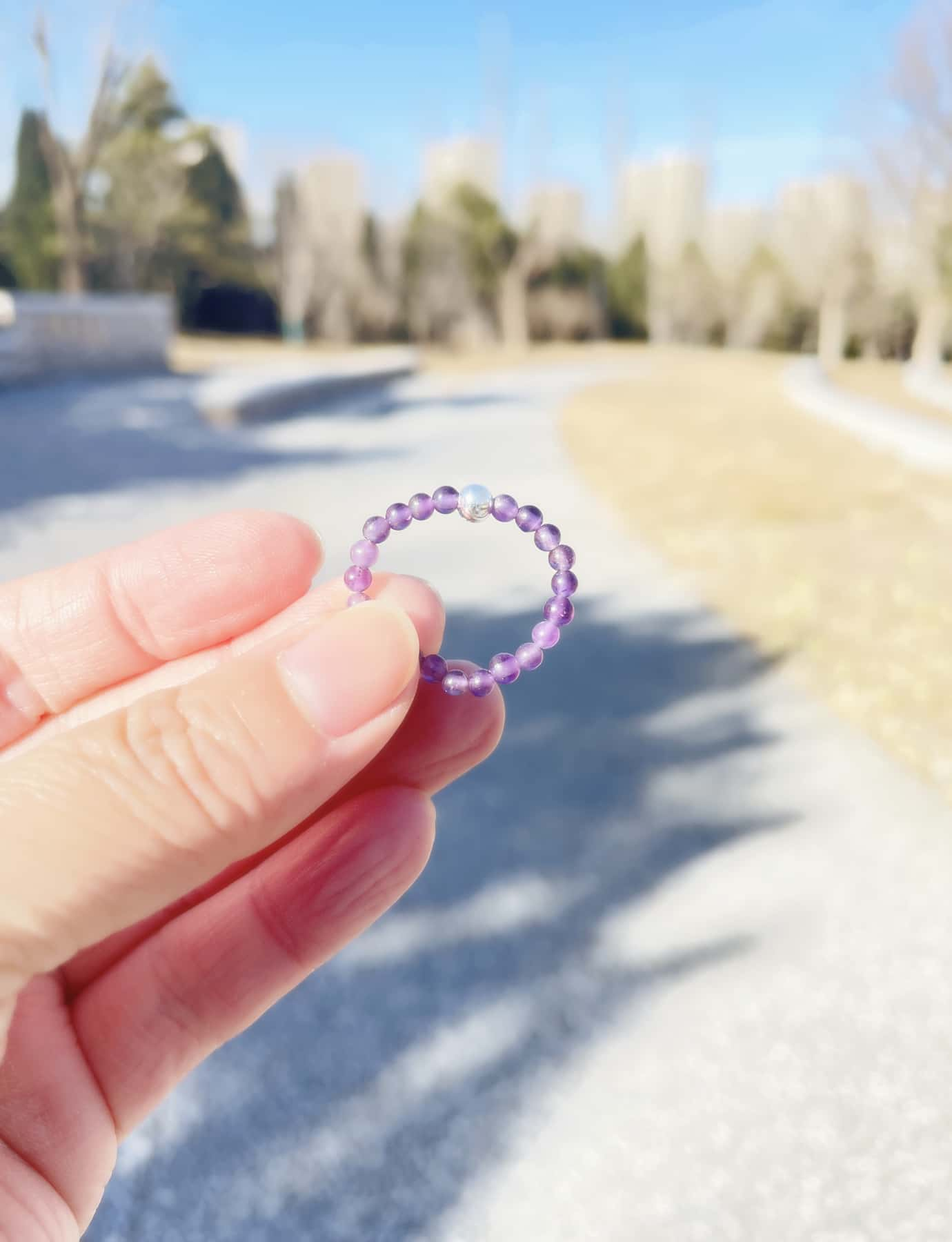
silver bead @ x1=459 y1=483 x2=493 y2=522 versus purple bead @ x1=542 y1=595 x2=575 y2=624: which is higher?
silver bead @ x1=459 y1=483 x2=493 y2=522

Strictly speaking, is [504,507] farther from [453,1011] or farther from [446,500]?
[453,1011]

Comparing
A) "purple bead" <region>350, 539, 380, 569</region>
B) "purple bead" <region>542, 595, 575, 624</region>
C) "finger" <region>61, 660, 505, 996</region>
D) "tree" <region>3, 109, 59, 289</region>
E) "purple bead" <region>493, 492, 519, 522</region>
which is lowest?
"finger" <region>61, 660, 505, 996</region>

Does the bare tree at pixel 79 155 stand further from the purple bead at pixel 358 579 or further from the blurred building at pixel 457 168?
the purple bead at pixel 358 579

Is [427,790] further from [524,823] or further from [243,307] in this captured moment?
[243,307]

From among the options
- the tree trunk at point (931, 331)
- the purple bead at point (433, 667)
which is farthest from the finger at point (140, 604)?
the tree trunk at point (931, 331)

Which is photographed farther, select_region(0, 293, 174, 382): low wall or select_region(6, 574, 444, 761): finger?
select_region(0, 293, 174, 382): low wall

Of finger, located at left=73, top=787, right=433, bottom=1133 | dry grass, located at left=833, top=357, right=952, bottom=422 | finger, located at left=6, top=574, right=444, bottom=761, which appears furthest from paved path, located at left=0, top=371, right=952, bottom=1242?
dry grass, located at left=833, top=357, right=952, bottom=422

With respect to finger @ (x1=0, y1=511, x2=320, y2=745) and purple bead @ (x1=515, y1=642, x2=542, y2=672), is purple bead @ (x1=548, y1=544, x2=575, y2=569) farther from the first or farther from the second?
finger @ (x1=0, y1=511, x2=320, y2=745)

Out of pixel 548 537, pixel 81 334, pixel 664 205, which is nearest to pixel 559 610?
pixel 548 537
